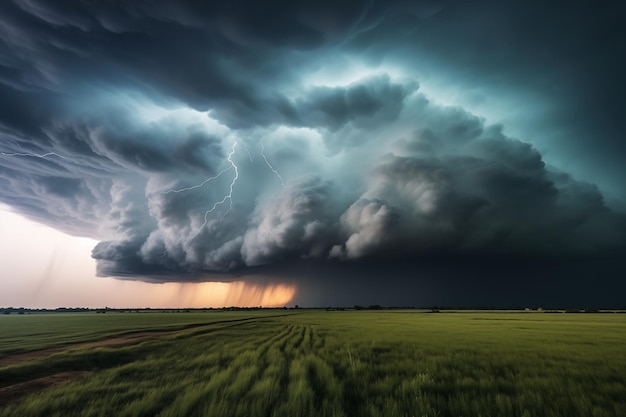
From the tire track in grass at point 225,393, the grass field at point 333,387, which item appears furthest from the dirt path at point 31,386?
the tire track in grass at point 225,393

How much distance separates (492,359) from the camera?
49.5 ft

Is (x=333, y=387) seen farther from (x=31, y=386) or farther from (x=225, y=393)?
(x=31, y=386)

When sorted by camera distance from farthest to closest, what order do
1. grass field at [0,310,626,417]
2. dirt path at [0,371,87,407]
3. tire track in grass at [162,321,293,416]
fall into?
dirt path at [0,371,87,407] < grass field at [0,310,626,417] < tire track in grass at [162,321,293,416]

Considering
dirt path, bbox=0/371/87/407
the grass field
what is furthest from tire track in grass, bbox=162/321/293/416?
dirt path, bbox=0/371/87/407

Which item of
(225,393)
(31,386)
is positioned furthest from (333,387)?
(31,386)

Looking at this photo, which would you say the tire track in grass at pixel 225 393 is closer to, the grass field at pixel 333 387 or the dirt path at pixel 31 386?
the grass field at pixel 333 387

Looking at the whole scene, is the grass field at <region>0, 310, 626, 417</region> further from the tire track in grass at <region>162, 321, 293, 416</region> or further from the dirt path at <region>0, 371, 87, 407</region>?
the dirt path at <region>0, 371, 87, 407</region>

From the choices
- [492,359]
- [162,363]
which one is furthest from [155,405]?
[492,359]

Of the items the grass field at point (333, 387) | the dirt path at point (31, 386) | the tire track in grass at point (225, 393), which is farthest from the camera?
the dirt path at point (31, 386)

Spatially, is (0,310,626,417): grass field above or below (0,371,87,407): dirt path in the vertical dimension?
above

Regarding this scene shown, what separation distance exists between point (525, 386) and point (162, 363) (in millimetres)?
14744

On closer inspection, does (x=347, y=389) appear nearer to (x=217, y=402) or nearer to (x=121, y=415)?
(x=217, y=402)

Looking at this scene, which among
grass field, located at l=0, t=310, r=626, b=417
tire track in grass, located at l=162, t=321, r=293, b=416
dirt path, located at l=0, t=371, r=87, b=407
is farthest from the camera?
dirt path, located at l=0, t=371, r=87, b=407

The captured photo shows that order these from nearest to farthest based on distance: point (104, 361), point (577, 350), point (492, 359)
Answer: point (492, 359) → point (104, 361) → point (577, 350)
